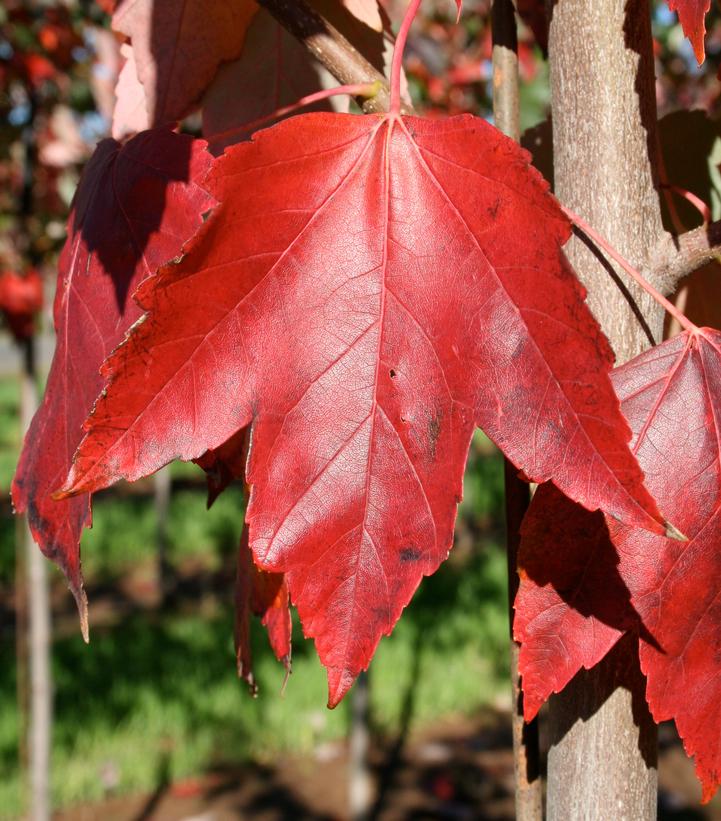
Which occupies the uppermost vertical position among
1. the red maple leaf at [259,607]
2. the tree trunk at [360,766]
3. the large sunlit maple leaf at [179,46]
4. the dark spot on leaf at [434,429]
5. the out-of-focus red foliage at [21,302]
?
the out-of-focus red foliage at [21,302]

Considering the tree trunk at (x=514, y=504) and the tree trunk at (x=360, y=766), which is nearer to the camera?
the tree trunk at (x=514, y=504)

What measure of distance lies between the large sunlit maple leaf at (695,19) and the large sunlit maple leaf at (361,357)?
12cm

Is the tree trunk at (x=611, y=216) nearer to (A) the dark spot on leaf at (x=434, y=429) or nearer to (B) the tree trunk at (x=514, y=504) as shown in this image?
(B) the tree trunk at (x=514, y=504)

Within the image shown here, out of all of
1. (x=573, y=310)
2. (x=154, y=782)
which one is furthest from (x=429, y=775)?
(x=573, y=310)

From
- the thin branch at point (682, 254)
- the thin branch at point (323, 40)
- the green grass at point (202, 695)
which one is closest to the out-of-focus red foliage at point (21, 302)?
the green grass at point (202, 695)

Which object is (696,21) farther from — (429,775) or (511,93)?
(429,775)

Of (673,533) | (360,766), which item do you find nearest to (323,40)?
(673,533)

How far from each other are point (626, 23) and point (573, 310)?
0.26m

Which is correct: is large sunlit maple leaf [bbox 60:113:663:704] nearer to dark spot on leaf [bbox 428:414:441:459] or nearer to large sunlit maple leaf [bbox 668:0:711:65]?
dark spot on leaf [bbox 428:414:441:459]

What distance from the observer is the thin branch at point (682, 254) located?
58cm

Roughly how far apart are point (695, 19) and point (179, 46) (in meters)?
0.40

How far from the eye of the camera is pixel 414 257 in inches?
20.6

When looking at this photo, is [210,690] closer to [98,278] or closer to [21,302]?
[21,302]

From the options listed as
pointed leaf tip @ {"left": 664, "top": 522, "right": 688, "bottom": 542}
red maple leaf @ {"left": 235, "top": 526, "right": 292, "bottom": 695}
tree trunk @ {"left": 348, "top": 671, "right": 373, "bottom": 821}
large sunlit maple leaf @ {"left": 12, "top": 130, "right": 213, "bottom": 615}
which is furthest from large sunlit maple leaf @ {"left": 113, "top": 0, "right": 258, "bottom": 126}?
tree trunk @ {"left": 348, "top": 671, "right": 373, "bottom": 821}
